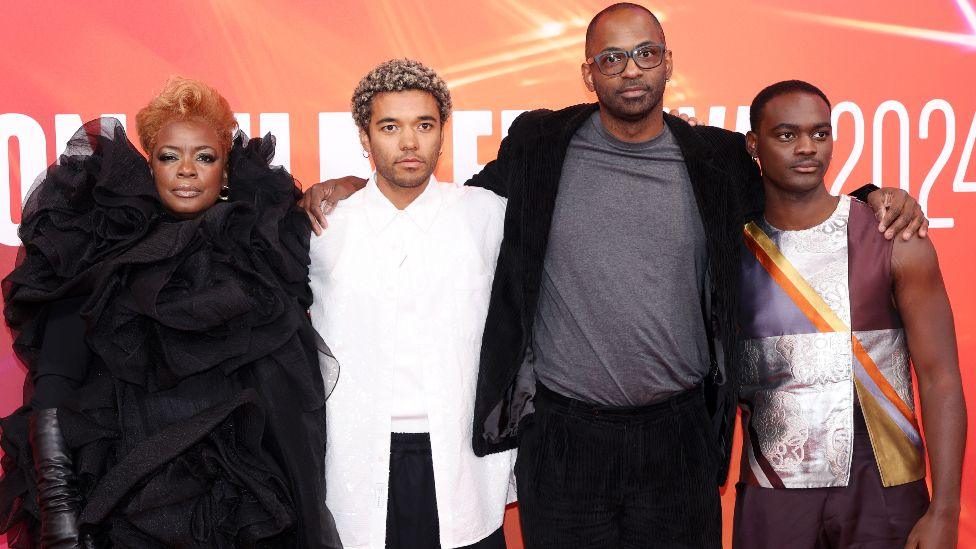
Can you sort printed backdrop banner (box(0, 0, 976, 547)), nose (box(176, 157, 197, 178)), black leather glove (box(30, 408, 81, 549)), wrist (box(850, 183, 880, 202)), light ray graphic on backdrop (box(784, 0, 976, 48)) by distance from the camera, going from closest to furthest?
1. black leather glove (box(30, 408, 81, 549))
2. nose (box(176, 157, 197, 178))
3. wrist (box(850, 183, 880, 202))
4. printed backdrop banner (box(0, 0, 976, 547))
5. light ray graphic on backdrop (box(784, 0, 976, 48))

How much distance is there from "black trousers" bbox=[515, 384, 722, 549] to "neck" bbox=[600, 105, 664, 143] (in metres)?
0.72

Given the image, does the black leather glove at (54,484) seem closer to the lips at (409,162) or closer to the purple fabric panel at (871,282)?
the lips at (409,162)

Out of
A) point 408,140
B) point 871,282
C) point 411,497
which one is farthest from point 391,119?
point 871,282

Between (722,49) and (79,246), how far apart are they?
7.55ft

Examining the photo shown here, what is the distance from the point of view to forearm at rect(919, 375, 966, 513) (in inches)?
88.0

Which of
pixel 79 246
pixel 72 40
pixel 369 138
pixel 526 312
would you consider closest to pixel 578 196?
pixel 526 312

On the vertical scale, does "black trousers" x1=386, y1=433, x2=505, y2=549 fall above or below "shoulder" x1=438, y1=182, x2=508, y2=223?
below

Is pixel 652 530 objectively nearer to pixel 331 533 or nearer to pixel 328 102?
pixel 331 533

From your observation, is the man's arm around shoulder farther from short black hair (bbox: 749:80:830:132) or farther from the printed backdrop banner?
the printed backdrop banner

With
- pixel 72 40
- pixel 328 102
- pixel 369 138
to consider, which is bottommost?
pixel 369 138

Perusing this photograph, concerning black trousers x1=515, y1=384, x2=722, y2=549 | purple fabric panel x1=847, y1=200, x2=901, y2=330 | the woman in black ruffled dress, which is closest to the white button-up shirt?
the woman in black ruffled dress

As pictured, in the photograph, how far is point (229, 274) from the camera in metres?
2.11

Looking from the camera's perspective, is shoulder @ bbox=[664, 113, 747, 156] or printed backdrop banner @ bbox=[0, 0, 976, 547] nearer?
shoulder @ bbox=[664, 113, 747, 156]

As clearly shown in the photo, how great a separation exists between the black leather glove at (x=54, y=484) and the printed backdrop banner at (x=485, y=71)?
131cm
